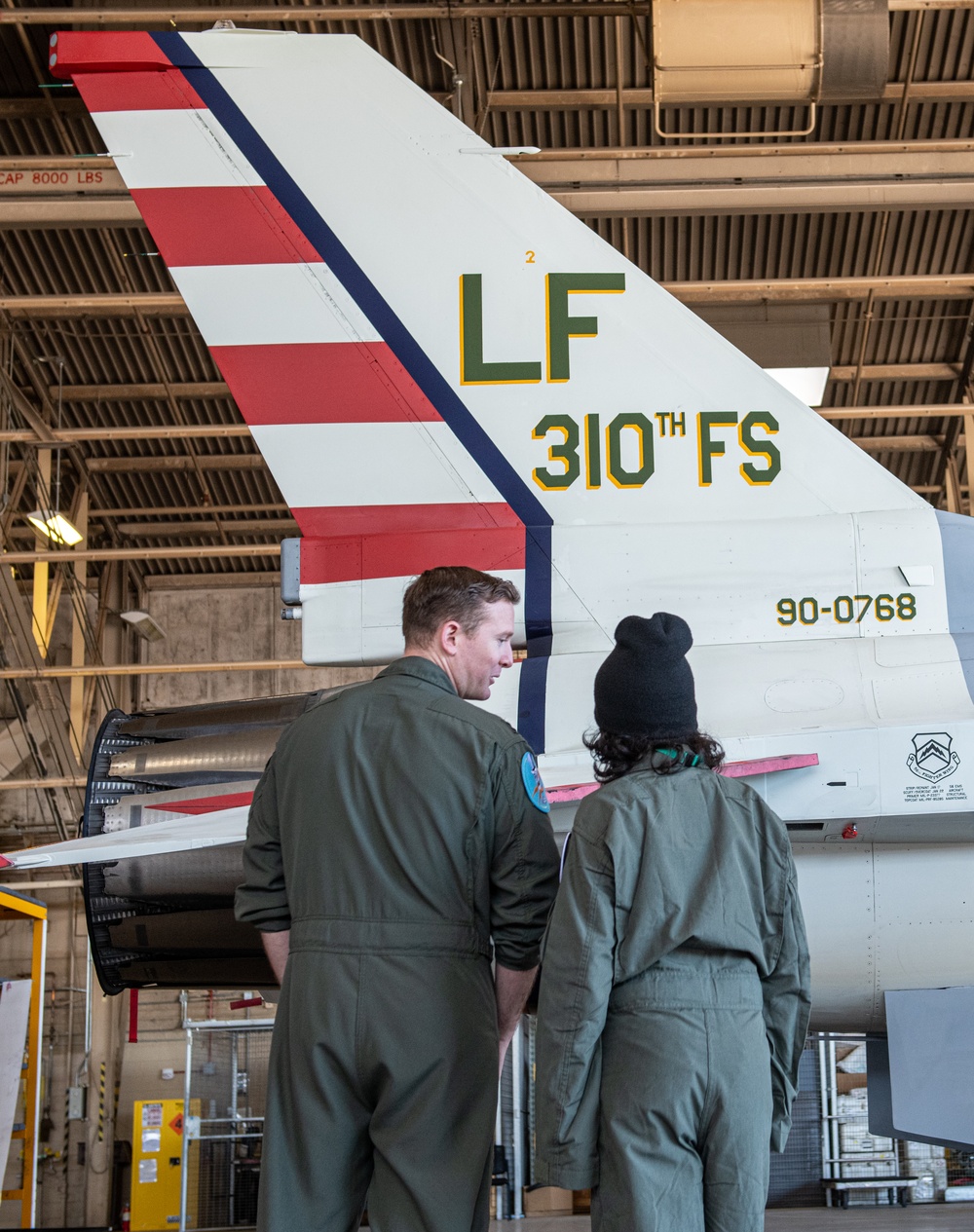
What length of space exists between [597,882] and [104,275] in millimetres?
13713

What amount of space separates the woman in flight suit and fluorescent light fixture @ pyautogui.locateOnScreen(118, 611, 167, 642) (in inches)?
606

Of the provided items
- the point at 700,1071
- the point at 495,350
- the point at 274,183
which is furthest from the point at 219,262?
the point at 700,1071

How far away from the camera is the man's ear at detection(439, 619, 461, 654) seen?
293 centimetres

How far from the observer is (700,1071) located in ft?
8.08

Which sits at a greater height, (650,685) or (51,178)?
(51,178)

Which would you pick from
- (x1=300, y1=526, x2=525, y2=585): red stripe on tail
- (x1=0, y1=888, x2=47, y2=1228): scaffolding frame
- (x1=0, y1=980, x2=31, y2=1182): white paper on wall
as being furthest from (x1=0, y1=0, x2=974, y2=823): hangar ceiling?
(x1=0, y1=980, x2=31, y2=1182): white paper on wall

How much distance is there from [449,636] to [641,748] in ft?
1.66

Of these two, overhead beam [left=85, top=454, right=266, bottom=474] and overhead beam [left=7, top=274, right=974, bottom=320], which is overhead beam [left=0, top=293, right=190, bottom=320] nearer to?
overhead beam [left=7, top=274, right=974, bottom=320]

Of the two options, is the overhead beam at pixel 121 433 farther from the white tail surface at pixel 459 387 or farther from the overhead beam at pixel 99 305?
the white tail surface at pixel 459 387

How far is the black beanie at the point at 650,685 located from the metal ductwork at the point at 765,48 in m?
6.37

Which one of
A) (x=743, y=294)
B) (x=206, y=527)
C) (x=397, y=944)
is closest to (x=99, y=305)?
(x=743, y=294)

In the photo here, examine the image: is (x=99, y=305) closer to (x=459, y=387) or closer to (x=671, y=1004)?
(x=459, y=387)

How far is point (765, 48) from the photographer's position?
8016 millimetres

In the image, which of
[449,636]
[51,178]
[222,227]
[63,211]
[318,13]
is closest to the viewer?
[449,636]
